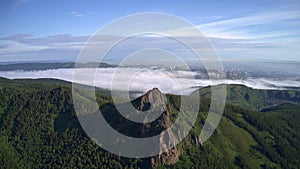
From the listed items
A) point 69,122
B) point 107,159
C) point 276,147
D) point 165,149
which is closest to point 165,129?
point 165,149

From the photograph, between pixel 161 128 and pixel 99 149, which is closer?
pixel 161 128

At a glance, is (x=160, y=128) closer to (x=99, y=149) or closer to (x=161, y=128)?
(x=161, y=128)

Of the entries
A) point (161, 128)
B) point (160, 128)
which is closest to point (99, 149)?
point (160, 128)

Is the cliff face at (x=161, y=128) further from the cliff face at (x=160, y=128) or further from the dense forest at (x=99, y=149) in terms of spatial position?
the dense forest at (x=99, y=149)

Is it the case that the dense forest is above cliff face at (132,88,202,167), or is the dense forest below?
below

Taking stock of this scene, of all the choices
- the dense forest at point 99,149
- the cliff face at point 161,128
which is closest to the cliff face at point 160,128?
the cliff face at point 161,128

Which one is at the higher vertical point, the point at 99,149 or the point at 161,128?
the point at 161,128

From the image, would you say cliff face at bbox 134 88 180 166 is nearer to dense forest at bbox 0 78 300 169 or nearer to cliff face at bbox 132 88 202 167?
cliff face at bbox 132 88 202 167

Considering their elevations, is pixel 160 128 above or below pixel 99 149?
above

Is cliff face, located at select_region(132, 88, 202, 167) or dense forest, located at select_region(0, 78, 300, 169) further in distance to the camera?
dense forest, located at select_region(0, 78, 300, 169)

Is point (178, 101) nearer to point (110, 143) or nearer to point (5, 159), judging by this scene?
point (110, 143)

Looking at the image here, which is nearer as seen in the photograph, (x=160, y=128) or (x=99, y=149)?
(x=160, y=128)

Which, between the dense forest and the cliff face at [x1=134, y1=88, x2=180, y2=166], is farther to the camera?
the dense forest

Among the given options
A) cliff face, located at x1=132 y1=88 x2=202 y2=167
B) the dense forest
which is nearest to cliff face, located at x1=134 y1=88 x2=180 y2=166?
cliff face, located at x1=132 y1=88 x2=202 y2=167
